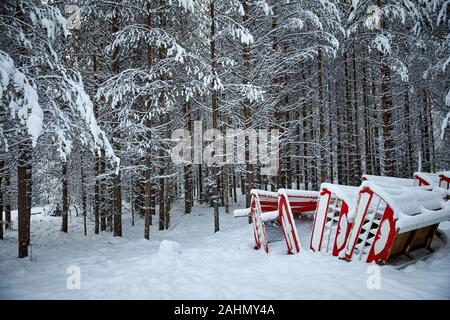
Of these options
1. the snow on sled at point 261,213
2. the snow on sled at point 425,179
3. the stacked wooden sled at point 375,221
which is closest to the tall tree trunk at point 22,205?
the snow on sled at point 261,213

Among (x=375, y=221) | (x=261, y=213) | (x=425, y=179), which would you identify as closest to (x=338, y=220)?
(x=375, y=221)

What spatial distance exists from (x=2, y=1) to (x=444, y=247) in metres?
12.4

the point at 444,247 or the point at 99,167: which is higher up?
the point at 99,167

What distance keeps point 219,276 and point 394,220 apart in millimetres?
3469

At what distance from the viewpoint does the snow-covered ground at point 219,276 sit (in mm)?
4199

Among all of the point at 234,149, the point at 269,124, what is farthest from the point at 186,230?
the point at 269,124

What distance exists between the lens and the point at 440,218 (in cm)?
558

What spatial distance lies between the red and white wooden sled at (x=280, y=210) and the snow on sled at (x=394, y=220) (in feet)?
4.39

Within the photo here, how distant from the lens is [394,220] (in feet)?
16.0

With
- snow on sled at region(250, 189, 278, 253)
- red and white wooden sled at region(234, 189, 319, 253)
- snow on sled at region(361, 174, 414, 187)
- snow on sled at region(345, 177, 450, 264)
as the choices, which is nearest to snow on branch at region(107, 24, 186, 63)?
snow on sled at region(250, 189, 278, 253)

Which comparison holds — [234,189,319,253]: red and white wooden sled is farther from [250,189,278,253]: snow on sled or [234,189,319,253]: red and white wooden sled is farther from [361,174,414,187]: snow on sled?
[361,174,414,187]: snow on sled

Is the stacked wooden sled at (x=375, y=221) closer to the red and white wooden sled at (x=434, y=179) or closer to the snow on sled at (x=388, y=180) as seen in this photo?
the snow on sled at (x=388, y=180)

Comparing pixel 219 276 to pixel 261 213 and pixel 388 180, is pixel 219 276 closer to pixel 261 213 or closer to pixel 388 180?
pixel 261 213

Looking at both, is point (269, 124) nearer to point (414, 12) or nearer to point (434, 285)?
point (414, 12)
